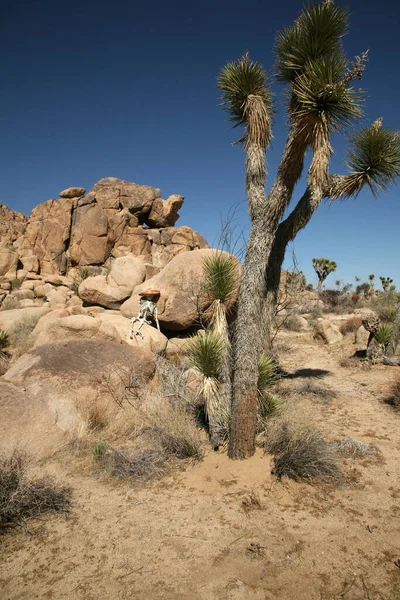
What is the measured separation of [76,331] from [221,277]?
12.6 ft

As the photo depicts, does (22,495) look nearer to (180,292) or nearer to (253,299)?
(253,299)

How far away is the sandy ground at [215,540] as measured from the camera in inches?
104

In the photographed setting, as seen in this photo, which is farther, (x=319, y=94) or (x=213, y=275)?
(x=213, y=275)

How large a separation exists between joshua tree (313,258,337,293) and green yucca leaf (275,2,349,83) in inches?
877

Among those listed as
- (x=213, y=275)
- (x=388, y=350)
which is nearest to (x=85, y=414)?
(x=213, y=275)

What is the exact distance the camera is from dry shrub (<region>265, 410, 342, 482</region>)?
409 cm

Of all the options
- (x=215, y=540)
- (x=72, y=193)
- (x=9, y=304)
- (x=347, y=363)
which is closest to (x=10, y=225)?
(x=72, y=193)

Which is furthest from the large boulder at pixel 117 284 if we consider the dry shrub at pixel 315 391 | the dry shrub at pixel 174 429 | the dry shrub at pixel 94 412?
the dry shrub at pixel 315 391

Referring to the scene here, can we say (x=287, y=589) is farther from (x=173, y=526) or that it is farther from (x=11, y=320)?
(x=11, y=320)

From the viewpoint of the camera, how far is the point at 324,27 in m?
4.57

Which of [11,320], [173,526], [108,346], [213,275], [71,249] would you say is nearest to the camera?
[173,526]

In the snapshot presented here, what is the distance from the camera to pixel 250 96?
17.9 feet

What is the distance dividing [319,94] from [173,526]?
5.22 meters

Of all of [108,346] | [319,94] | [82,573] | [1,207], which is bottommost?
[82,573]
